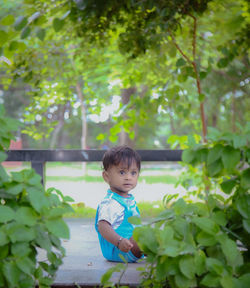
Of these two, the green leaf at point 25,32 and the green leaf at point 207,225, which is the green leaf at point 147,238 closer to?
the green leaf at point 207,225

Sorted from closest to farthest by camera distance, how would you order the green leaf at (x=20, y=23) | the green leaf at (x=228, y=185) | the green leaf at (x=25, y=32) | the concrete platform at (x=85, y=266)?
1. the green leaf at (x=228, y=185)
2. the green leaf at (x=20, y=23)
3. the green leaf at (x=25, y=32)
4. the concrete platform at (x=85, y=266)

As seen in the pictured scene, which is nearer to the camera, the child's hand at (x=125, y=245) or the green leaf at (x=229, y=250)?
the green leaf at (x=229, y=250)

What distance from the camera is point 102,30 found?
3.47 m

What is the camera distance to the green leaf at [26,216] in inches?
49.5

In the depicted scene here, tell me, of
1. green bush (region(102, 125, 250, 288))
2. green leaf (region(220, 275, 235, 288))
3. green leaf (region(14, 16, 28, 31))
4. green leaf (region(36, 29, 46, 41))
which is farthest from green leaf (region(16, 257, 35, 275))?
green leaf (region(36, 29, 46, 41))

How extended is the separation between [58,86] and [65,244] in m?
2.35

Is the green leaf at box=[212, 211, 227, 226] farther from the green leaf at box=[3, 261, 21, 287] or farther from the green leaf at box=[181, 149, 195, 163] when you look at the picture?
the green leaf at box=[3, 261, 21, 287]

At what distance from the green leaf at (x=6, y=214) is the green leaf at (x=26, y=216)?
0.06 ft

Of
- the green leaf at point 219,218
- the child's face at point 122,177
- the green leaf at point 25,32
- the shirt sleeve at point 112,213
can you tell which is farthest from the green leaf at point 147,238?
the child's face at point 122,177

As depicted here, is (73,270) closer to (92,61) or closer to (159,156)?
(159,156)

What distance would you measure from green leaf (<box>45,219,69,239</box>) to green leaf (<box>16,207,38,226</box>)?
5 cm

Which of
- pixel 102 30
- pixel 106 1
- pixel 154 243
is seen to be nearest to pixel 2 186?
pixel 154 243

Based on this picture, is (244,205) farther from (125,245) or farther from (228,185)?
(125,245)

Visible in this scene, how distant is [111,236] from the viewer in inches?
99.2
